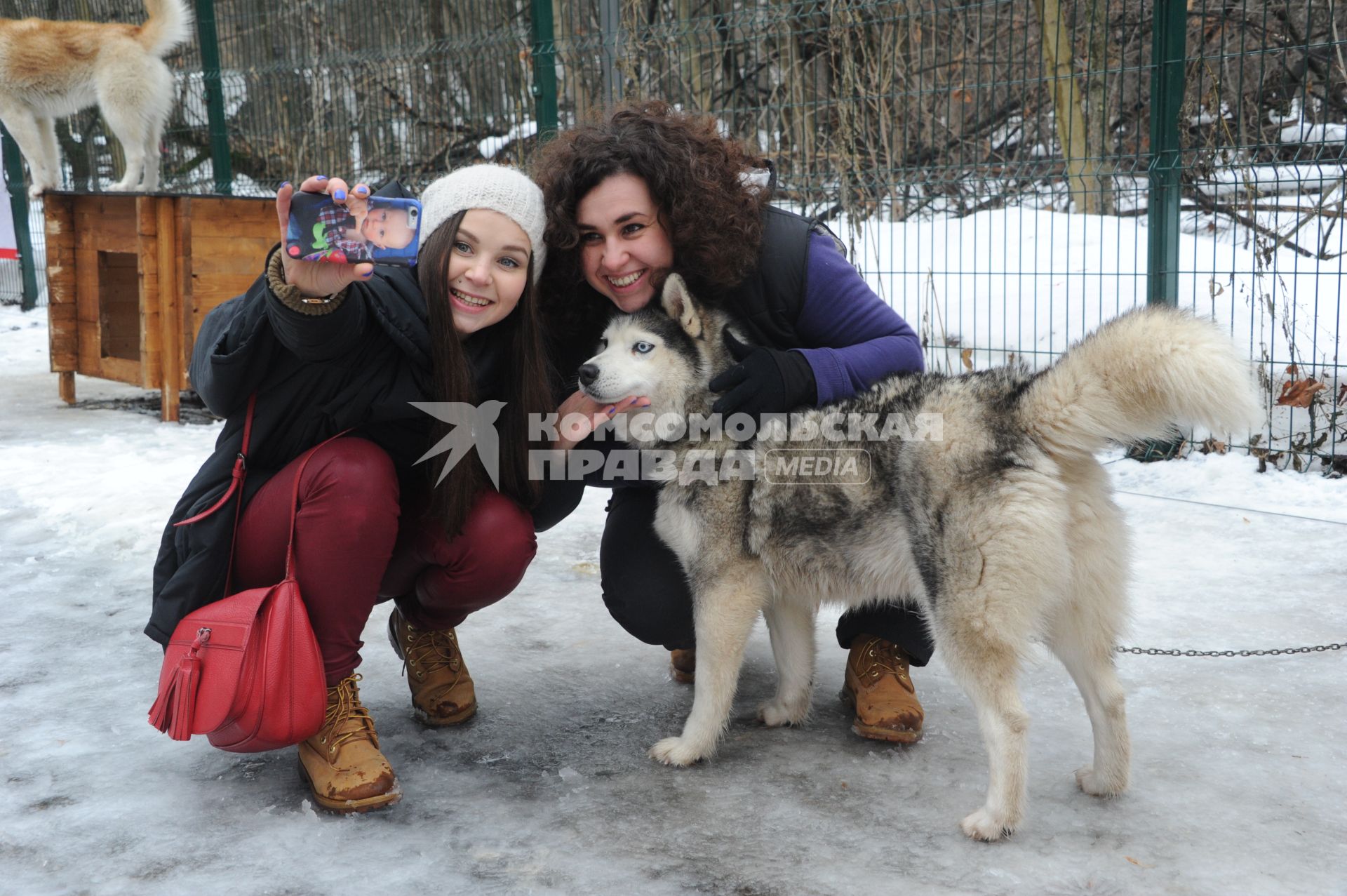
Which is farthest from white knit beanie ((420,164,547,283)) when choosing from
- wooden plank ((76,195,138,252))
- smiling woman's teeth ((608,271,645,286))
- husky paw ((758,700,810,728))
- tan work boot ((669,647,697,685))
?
wooden plank ((76,195,138,252))

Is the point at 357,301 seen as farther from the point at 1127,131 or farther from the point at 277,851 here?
the point at 1127,131

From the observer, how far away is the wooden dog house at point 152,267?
5285 mm

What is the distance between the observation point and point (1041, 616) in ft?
6.38

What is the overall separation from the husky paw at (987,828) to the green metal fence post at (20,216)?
9.26 metres

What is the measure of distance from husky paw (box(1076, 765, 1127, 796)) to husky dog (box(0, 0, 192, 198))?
6.41 m

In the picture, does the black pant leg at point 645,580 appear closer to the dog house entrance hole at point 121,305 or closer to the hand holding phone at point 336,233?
the hand holding phone at point 336,233

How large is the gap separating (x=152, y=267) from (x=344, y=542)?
397 centimetres

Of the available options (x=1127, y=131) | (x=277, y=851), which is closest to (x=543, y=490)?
(x=277, y=851)

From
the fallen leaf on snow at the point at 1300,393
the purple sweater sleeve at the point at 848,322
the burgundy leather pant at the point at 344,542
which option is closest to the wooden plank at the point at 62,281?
the burgundy leather pant at the point at 344,542

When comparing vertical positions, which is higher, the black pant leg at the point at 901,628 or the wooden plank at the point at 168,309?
the wooden plank at the point at 168,309

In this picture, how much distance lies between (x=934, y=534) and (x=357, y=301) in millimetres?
1169

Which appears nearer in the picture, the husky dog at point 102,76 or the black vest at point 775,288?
the black vest at point 775,288
